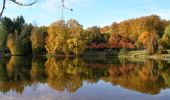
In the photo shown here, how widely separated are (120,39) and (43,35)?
733 inches

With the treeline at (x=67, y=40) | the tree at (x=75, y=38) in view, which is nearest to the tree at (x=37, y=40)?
the treeline at (x=67, y=40)

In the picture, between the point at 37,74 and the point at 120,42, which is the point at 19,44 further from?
the point at 37,74

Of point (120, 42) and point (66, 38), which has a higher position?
point (66, 38)

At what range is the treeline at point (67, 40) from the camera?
6888 cm

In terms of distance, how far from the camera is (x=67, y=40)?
68250 mm

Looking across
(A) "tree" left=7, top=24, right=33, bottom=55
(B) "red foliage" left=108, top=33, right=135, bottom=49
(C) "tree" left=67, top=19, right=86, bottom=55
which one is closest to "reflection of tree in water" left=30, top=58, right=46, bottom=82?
(C) "tree" left=67, top=19, right=86, bottom=55

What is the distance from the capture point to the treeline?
226 feet

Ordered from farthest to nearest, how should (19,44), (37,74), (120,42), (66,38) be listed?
(120,42) → (19,44) → (66,38) → (37,74)

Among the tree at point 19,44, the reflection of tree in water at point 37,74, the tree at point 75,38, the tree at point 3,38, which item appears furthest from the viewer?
the tree at point 3,38

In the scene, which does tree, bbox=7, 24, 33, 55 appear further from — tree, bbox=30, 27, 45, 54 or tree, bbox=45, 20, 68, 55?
tree, bbox=45, 20, 68, 55

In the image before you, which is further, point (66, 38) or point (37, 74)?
point (66, 38)

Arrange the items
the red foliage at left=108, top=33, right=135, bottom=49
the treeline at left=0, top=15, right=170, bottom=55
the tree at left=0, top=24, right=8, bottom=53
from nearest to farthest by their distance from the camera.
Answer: the treeline at left=0, top=15, right=170, bottom=55, the tree at left=0, top=24, right=8, bottom=53, the red foliage at left=108, top=33, right=135, bottom=49

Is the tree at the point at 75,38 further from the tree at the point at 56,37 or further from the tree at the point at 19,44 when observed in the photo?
the tree at the point at 19,44

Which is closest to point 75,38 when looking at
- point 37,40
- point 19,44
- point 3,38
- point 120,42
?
point 37,40
